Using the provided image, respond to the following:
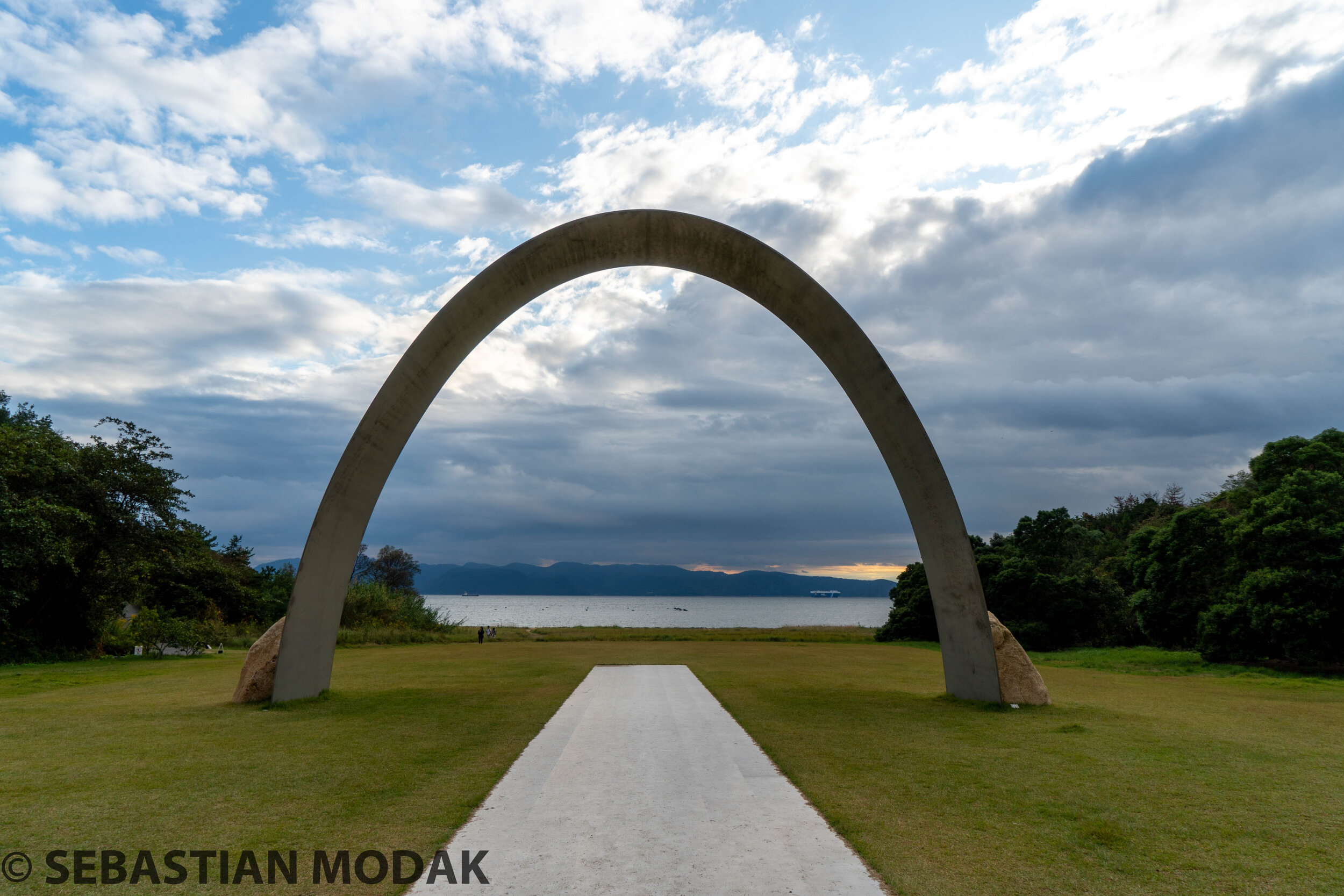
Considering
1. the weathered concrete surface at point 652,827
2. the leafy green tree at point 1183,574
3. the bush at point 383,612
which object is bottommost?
the bush at point 383,612

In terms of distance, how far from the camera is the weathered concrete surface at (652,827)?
13.1 feet

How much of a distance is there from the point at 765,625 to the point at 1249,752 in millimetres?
71270

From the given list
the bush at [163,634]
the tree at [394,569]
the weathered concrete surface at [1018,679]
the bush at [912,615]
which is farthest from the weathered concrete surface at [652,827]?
the tree at [394,569]

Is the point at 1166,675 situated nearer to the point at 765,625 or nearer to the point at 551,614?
the point at 765,625

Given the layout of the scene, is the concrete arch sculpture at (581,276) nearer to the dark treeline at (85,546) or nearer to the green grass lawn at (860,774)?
the green grass lawn at (860,774)

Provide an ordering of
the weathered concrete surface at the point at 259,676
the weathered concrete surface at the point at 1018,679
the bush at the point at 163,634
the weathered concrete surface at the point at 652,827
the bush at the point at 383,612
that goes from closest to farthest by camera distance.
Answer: the weathered concrete surface at the point at 652,827
the weathered concrete surface at the point at 259,676
the weathered concrete surface at the point at 1018,679
the bush at the point at 163,634
the bush at the point at 383,612

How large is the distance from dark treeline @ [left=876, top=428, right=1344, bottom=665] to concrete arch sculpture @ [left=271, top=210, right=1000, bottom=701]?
35.8ft

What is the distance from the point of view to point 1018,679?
10719 mm

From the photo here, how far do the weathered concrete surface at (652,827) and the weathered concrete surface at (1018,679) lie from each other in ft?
16.6

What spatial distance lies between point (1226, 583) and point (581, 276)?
20.3 metres

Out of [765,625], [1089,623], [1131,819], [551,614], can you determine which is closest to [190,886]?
[1131,819]

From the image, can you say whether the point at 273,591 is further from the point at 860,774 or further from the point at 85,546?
the point at 860,774

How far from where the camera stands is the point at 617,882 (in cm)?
395

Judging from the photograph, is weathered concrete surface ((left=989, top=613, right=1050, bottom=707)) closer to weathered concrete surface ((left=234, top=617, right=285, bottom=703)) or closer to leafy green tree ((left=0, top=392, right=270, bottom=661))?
weathered concrete surface ((left=234, top=617, right=285, bottom=703))
